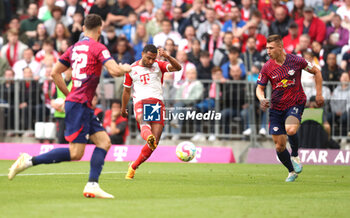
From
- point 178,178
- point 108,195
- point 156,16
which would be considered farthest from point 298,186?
point 156,16

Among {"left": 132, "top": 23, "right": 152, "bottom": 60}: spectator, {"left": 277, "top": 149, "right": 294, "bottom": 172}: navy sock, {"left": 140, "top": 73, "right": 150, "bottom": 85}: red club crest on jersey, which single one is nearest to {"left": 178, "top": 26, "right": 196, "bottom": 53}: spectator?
{"left": 132, "top": 23, "right": 152, "bottom": 60}: spectator

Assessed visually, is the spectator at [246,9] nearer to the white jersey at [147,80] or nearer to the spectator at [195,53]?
the spectator at [195,53]

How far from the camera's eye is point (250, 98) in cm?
2162

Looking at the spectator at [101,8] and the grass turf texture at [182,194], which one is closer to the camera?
the grass turf texture at [182,194]

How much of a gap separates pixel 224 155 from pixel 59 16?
857 centimetres

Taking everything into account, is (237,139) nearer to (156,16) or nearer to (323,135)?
(323,135)

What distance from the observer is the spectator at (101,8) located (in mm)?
26211

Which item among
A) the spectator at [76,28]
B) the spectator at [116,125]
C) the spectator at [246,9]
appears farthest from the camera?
the spectator at [76,28]

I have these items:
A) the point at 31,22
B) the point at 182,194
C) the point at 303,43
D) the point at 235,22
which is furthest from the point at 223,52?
the point at 182,194

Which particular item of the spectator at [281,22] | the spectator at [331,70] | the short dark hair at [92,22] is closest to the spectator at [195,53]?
the spectator at [281,22]

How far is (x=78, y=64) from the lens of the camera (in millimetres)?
10703

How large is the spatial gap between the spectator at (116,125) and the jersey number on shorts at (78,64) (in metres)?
11.1

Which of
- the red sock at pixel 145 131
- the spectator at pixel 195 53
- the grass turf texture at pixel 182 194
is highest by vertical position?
the spectator at pixel 195 53

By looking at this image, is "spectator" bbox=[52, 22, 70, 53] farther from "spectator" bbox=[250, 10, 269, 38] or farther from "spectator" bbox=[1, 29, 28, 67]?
"spectator" bbox=[250, 10, 269, 38]
